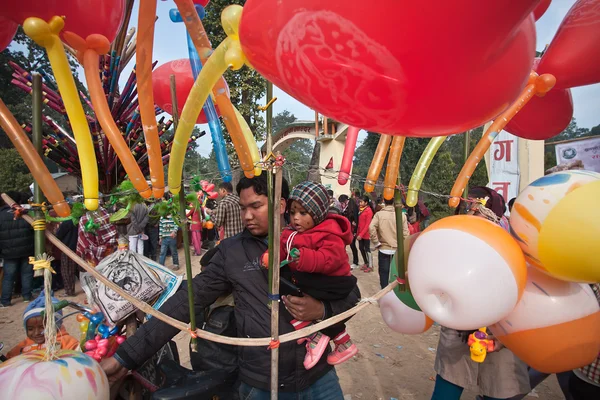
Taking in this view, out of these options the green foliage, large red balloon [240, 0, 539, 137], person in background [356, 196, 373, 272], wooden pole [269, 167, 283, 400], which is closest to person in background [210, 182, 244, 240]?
person in background [356, 196, 373, 272]

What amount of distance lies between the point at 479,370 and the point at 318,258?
137cm

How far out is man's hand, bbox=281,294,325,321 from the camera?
139 centimetres

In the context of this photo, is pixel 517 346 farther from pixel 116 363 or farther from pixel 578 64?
pixel 116 363

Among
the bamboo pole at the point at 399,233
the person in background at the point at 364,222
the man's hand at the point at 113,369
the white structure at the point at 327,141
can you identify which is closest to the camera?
the bamboo pole at the point at 399,233

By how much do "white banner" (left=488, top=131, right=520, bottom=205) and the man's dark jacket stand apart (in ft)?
18.2

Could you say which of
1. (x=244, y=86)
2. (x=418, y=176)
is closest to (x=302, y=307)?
(x=418, y=176)

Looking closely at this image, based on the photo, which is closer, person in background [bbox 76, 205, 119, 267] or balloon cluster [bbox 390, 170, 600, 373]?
balloon cluster [bbox 390, 170, 600, 373]

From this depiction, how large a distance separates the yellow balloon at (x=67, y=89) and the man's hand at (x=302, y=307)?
2.72ft

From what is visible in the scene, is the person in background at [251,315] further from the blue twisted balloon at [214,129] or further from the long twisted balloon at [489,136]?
the long twisted balloon at [489,136]

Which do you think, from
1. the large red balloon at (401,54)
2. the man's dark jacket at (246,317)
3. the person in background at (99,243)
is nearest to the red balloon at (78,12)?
the large red balloon at (401,54)

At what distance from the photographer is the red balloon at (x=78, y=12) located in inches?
34.6

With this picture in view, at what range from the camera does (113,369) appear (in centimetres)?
135

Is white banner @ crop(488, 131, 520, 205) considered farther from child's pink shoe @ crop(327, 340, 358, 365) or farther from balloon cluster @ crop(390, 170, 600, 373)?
child's pink shoe @ crop(327, 340, 358, 365)

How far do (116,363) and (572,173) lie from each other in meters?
1.92
